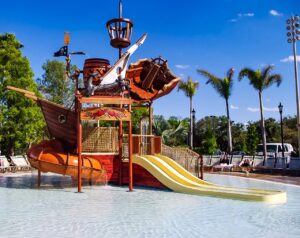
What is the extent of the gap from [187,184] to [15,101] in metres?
18.6

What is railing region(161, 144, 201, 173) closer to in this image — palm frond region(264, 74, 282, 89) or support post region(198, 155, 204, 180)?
support post region(198, 155, 204, 180)

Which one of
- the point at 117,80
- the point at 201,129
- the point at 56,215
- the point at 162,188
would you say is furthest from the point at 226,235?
the point at 201,129

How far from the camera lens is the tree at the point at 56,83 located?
140 feet

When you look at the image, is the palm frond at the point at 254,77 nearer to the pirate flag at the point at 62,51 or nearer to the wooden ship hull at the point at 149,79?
the wooden ship hull at the point at 149,79

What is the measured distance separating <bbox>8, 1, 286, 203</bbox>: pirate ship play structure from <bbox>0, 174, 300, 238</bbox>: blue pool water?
1.51 metres

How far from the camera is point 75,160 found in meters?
15.2

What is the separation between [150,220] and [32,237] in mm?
2808

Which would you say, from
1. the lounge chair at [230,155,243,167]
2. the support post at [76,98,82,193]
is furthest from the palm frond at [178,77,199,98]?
the support post at [76,98,82,193]

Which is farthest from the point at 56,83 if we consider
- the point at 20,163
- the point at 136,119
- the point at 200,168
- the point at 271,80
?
the point at 200,168

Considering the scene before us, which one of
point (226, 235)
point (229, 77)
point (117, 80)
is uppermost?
point (229, 77)

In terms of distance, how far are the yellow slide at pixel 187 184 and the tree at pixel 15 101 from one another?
589 inches

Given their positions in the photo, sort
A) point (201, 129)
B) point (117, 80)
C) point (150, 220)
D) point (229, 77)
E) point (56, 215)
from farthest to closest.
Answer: point (201, 129) < point (229, 77) < point (117, 80) < point (56, 215) < point (150, 220)

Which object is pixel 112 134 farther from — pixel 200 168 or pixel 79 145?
pixel 200 168

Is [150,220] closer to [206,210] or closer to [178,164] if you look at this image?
[206,210]
